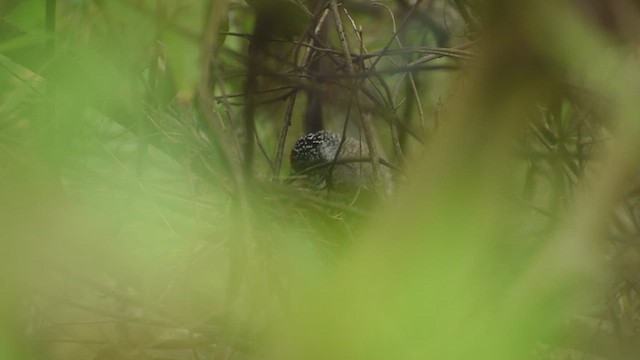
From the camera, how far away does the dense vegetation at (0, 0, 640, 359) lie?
0.95 ft

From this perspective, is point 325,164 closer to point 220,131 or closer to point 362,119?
point 362,119

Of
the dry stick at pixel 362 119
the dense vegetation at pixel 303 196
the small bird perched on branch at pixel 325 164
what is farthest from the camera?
the small bird perched on branch at pixel 325 164

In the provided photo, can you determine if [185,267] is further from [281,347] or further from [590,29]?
[590,29]

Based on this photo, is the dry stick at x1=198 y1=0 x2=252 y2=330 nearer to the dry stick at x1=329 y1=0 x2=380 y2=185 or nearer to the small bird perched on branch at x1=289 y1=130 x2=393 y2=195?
the dry stick at x1=329 y1=0 x2=380 y2=185

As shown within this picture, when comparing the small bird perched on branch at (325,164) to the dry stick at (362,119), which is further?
the small bird perched on branch at (325,164)

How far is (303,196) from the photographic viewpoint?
54cm

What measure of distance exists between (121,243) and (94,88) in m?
0.12

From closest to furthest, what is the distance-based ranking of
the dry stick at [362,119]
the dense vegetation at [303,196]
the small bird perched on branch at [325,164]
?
the dense vegetation at [303,196] < the dry stick at [362,119] < the small bird perched on branch at [325,164]

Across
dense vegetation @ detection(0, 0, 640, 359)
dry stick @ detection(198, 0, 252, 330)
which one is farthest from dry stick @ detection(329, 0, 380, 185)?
dry stick @ detection(198, 0, 252, 330)

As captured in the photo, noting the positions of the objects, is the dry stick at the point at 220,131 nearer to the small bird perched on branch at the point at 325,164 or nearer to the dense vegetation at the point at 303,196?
the dense vegetation at the point at 303,196

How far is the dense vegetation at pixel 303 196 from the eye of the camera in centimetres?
29

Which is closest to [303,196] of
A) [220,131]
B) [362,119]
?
[362,119]

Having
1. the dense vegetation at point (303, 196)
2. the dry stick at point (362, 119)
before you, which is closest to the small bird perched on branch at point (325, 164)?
the dense vegetation at point (303, 196)

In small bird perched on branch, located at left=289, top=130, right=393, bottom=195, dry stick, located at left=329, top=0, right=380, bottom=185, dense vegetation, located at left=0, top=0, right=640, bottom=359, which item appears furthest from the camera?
small bird perched on branch, located at left=289, top=130, right=393, bottom=195
